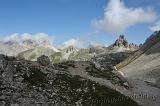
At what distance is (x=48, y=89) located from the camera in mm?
71938

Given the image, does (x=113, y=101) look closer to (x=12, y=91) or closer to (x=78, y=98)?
(x=78, y=98)

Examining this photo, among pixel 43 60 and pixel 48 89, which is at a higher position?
pixel 43 60

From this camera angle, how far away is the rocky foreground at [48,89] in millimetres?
63688

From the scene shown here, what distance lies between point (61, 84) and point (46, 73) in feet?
21.4

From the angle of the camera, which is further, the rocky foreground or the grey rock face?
the grey rock face

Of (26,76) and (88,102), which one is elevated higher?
(26,76)

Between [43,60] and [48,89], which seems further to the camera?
[43,60]

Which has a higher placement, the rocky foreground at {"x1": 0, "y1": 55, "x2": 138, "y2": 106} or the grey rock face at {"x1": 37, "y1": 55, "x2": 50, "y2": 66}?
the grey rock face at {"x1": 37, "y1": 55, "x2": 50, "y2": 66}

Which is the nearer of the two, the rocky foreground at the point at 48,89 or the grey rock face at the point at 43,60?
the rocky foreground at the point at 48,89

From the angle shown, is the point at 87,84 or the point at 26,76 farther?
the point at 87,84

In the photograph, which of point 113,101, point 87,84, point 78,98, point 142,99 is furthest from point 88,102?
point 142,99

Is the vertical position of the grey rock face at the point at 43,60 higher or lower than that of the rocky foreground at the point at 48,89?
higher

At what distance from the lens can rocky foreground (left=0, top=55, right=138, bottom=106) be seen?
63.7 m

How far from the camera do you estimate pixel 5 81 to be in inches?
2643
